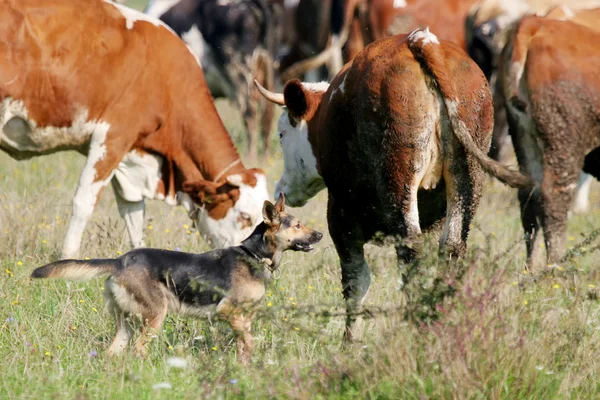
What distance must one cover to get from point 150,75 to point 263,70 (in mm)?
5857

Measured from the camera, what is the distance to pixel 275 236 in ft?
19.2

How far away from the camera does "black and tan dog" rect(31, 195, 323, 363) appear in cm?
510

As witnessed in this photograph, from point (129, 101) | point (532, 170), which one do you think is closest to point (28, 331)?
point (129, 101)

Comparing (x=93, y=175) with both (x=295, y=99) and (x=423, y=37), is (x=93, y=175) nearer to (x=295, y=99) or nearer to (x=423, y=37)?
(x=295, y=99)

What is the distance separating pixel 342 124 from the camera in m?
5.25

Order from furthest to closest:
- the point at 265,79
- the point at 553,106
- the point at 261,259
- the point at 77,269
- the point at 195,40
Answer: the point at 265,79 < the point at 195,40 < the point at 553,106 < the point at 261,259 < the point at 77,269

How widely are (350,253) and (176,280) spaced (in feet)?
3.52

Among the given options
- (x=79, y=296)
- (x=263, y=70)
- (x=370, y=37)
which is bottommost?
(x=263, y=70)

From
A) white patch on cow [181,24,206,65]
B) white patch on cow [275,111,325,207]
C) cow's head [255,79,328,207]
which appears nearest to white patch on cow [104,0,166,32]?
cow's head [255,79,328,207]

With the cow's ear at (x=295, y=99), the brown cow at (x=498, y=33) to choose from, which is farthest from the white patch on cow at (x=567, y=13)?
the cow's ear at (x=295, y=99)

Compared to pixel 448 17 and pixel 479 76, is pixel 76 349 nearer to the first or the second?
pixel 479 76

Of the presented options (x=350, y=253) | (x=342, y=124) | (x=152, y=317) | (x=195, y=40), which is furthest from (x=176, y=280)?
(x=195, y=40)

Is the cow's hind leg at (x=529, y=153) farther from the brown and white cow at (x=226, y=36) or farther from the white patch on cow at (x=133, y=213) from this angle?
the brown and white cow at (x=226, y=36)

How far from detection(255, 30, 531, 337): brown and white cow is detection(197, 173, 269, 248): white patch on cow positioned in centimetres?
224
